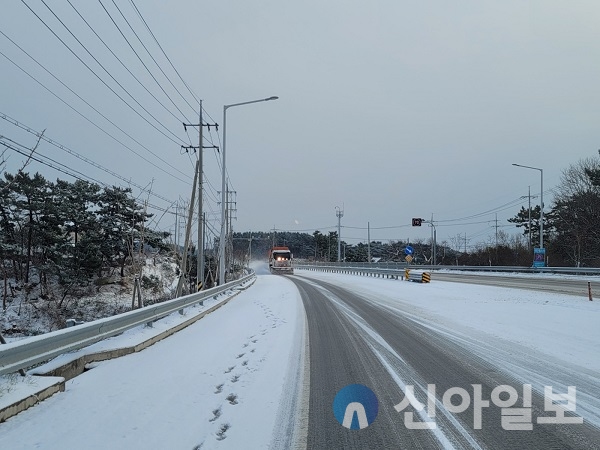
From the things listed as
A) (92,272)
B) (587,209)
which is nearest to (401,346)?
(92,272)

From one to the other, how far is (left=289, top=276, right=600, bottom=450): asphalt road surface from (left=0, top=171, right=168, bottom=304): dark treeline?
31.4 meters

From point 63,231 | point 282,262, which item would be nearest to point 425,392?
point 63,231

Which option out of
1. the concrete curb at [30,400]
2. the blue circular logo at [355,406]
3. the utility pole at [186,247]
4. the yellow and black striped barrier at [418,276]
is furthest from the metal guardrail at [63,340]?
the yellow and black striped barrier at [418,276]

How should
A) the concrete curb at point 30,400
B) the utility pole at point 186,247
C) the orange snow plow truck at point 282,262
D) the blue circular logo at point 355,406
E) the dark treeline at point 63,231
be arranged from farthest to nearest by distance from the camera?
the orange snow plow truck at point 282,262 < the dark treeline at point 63,231 < the utility pole at point 186,247 < the blue circular logo at point 355,406 < the concrete curb at point 30,400

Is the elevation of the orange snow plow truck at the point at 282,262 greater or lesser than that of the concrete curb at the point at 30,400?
greater

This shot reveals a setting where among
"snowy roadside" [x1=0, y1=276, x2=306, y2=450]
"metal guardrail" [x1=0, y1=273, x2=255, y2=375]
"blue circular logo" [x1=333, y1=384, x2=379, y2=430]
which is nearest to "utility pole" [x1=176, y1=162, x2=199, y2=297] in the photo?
"metal guardrail" [x1=0, y1=273, x2=255, y2=375]

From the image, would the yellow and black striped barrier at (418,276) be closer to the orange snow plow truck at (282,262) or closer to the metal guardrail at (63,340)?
the metal guardrail at (63,340)

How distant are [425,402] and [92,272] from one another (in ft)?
149

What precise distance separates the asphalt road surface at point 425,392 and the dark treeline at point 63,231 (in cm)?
3139

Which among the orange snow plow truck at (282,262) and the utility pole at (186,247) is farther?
the orange snow plow truck at (282,262)

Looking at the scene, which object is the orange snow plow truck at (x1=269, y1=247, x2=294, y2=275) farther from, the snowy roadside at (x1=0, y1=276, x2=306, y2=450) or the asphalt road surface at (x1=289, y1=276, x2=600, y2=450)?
the snowy roadside at (x1=0, y1=276, x2=306, y2=450)

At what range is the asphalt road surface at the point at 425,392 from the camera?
4.61m

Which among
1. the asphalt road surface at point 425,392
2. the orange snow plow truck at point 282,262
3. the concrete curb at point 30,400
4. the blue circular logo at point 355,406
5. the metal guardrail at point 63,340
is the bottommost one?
the blue circular logo at point 355,406

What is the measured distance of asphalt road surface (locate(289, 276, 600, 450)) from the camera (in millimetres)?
4613
